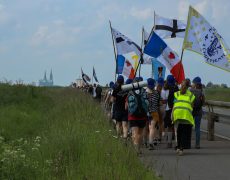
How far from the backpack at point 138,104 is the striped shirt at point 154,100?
1.33 metres

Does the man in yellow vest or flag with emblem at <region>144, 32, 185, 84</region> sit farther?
flag with emblem at <region>144, 32, 185, 84</region>

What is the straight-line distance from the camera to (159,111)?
14.6 meters

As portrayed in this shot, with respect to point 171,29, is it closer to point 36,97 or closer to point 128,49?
point 128,49

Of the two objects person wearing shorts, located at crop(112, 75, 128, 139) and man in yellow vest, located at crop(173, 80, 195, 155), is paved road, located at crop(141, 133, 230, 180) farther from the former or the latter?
person wearing shorts, located at crop(112, 75, 128, 139)

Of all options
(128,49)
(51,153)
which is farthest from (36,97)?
(51,153)

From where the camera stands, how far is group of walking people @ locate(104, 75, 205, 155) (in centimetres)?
1254

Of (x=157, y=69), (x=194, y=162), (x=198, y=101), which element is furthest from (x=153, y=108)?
(x=157, y=69)

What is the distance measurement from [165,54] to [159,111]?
348 cm

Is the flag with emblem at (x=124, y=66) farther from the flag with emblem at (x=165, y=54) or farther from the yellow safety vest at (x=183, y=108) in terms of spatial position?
the yellow safety vest at (x=183, y=108)

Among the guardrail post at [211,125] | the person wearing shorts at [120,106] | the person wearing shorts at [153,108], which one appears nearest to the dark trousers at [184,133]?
the person wearing shorts at [153,108]

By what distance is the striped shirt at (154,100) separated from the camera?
45.6ft

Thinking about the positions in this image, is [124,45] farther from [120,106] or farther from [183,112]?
[183,112]

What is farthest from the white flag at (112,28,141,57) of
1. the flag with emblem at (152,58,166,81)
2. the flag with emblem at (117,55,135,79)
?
the flag with emblem at (152,58,166,81)

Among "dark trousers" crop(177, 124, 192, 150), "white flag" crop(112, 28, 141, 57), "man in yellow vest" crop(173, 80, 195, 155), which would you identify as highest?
"white flag" crop(112, 28, 141, 57)
